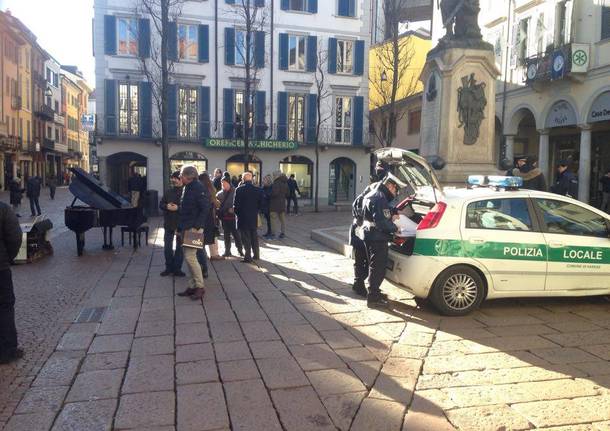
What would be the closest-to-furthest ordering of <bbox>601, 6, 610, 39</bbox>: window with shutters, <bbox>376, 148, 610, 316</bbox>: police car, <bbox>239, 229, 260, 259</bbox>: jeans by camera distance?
<bbox>376, 148, 610, 316</bbox>: police car → <bbox>239, 229, 260, 259</bbox>: jeans → <bbox>601, 6, 610, 39</bbox>: window with shutters

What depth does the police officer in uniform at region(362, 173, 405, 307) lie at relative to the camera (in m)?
6.28

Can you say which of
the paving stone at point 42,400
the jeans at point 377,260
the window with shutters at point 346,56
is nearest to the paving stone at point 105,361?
the paving stone at point 42,400

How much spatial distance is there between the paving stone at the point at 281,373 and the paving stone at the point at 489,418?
3.91 ft

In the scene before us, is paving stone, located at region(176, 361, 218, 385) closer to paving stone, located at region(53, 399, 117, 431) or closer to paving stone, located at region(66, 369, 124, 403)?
paving stone, located at region(66, 369, 124, 403)

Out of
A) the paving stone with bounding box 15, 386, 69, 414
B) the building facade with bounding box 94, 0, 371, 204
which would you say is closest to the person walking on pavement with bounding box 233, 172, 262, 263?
the paving stone with bounding box 15, 386, 69, 414

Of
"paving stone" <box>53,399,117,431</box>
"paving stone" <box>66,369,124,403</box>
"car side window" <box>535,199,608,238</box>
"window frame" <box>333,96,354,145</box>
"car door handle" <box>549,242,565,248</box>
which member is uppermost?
"window frame" <box>333,96,354,145</box>

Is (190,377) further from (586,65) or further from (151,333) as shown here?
(586,65)

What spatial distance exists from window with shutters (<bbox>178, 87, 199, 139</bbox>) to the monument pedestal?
19176 millimetres

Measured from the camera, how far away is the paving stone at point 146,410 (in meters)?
3.61

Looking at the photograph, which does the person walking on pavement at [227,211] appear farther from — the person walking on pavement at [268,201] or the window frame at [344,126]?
the window frame at [344,126]

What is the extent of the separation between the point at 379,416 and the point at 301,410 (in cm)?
55

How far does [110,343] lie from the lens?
524cm

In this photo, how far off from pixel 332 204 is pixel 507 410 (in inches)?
1041

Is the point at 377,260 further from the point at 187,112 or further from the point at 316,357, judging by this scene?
the point at 187,112
